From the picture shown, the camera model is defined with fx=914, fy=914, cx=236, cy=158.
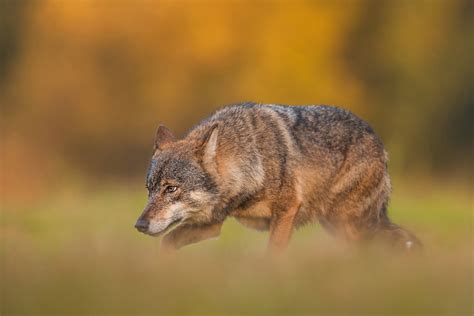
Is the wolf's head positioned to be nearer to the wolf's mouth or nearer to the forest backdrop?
the wolf's mouth

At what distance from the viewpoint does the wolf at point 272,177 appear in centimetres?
786

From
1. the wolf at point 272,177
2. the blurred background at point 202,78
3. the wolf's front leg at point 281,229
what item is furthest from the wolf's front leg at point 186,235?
the blurred background at point 202,78

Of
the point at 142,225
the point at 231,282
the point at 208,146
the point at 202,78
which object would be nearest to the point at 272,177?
the point at 208,146

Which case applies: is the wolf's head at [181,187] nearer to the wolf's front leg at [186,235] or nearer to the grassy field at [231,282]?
the wolf's front leg at [186,235]

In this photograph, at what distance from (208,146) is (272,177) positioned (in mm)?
660

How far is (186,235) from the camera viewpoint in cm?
829

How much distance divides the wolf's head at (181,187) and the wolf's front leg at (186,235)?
201mm

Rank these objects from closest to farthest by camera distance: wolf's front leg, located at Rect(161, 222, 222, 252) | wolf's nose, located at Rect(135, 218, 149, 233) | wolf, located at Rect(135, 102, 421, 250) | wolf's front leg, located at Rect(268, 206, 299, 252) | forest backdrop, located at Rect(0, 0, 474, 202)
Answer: wolf's nose, located at Rect(135, 218, 149, 233) < wolf, located at Rect(135, 102, 421, 250) < wolf's front leg, located at Rect(268, 206, 299, 252) < wolf's front leg, located at Rect(161, 222, 222, 252) < forest backdrop, located at Rect(0, 0, 474, 202)

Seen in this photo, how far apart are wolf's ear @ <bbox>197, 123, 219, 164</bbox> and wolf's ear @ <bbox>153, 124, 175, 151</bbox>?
1.67 ft

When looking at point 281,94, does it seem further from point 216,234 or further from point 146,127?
point 216,234

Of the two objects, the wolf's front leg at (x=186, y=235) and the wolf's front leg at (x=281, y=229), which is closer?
the wolf's front leg at (x=281, y=229)

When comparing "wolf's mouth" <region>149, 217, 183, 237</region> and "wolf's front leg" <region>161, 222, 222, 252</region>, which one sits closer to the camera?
Result: "wolf's mouth" <region>149, 217, 183, 237</region>

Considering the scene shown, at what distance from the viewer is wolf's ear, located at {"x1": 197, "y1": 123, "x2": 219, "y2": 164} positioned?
7.97 meters

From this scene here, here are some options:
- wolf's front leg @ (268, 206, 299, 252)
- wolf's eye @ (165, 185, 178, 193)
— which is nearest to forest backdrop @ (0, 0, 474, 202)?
wolf's front leg @ (268, 206, 299, 252)
